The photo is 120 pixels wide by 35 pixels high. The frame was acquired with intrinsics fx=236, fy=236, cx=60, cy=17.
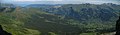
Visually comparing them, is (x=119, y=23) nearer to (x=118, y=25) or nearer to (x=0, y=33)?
(x=118, y=25)

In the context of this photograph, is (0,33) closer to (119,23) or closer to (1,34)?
(1,34)

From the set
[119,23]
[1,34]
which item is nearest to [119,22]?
[119,23]

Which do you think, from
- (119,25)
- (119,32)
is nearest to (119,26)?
(119,25)

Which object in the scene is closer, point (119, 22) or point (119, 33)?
point (119, 33)

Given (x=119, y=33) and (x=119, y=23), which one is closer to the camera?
(x=119, y=33)

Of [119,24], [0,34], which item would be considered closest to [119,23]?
[119,24]

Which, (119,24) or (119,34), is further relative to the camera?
(119,24)

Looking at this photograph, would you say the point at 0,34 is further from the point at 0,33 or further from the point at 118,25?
the point at 118,25

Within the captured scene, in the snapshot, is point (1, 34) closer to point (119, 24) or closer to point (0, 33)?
point (0, 33)
